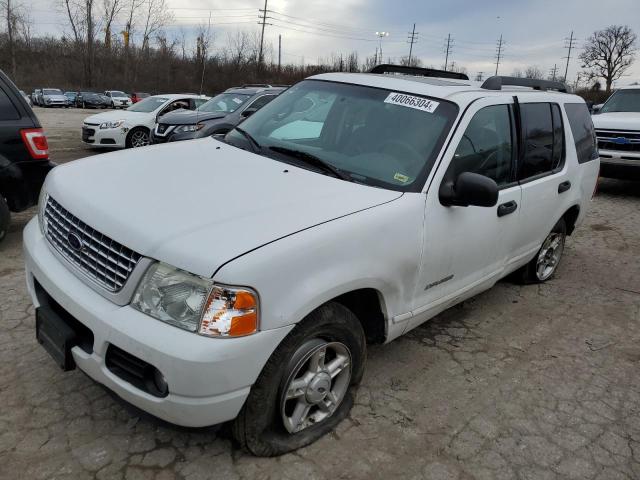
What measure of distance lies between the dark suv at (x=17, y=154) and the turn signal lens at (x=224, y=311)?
3.73 metres

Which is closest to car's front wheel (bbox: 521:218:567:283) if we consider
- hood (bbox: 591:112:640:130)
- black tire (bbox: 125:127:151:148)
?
hood (bbox: 591:112:640:130)

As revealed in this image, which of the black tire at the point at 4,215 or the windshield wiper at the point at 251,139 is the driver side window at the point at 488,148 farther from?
the black tire at the point at 4,215

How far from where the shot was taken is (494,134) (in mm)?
3484

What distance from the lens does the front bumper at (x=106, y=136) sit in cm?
1227

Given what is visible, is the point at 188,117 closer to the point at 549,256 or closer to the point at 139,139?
the point at 139,139

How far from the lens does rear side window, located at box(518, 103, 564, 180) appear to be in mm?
3842

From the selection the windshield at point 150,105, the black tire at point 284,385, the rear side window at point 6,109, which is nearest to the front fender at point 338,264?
the black tire at point 284,385

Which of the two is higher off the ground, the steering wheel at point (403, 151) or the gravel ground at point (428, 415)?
the steering wheel at point (403, 151)

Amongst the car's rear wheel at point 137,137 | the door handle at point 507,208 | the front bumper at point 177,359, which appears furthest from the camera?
the car's rear wheel at point 137,137

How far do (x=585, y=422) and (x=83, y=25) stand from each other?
6892 cm

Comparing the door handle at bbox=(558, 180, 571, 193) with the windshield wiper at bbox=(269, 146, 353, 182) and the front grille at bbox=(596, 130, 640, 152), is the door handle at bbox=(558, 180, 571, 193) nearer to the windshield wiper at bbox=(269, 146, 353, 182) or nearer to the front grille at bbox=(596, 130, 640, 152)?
the windshield wiper at bbox=(269, 146, 353, 182)

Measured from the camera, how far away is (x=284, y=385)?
2322 mm

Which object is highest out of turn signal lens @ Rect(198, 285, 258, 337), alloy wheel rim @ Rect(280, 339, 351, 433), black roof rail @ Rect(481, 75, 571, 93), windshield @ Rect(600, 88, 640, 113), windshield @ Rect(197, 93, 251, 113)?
windshield @ Rect(600, 88, 640, 113)

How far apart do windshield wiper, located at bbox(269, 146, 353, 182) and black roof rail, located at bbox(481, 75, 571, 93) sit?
1.49 meters
